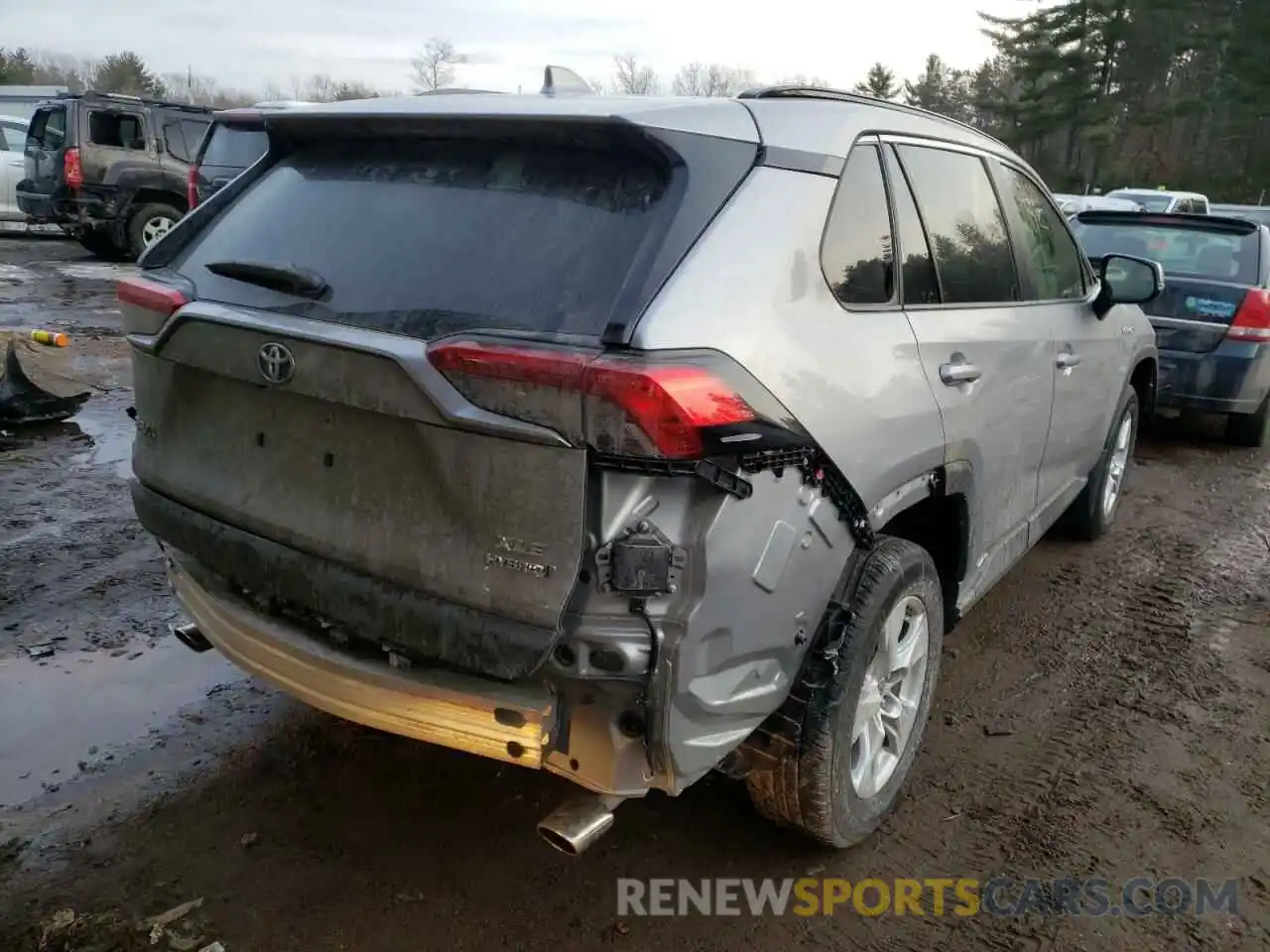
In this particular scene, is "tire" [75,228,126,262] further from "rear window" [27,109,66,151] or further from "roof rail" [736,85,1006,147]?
"roof rail" [736,85,1006,147]

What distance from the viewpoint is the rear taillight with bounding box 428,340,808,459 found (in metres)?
1.89

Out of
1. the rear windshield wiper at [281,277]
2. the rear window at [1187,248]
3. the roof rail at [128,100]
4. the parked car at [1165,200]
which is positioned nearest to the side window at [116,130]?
the roof rail at [128,100]

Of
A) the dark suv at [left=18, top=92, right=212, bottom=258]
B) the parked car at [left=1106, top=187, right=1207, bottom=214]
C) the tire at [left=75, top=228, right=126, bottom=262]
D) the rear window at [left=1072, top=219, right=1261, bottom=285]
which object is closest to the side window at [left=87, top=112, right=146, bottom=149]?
the dark suv at [left=18, top=92, right=212, bottom=258]

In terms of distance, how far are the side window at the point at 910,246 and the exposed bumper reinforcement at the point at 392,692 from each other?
153 cm

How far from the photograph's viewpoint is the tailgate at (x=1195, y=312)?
6.75 m

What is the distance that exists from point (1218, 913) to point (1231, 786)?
2.24 ft

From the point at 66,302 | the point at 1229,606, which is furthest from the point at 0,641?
the point at 66,302

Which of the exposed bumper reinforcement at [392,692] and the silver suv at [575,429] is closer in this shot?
the silver suv at [575,429]

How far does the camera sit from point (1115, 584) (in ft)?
15.8

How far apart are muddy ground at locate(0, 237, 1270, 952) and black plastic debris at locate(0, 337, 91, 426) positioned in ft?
7.31

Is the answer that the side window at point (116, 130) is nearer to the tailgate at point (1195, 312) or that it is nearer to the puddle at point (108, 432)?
the puddle at point (108, 432)

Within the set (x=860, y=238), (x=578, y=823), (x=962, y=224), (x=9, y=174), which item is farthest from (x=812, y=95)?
(x=9, y=174)

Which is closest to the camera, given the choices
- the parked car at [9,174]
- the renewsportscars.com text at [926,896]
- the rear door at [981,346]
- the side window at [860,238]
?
the side window at [860,238]

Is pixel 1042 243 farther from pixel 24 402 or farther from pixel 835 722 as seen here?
pixel 24 402
